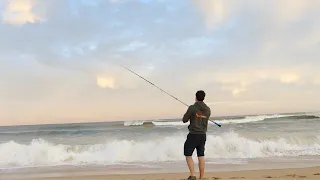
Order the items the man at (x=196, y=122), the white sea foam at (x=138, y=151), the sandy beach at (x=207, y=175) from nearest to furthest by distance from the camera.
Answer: the man at (x=196, y=122) → the sandy beach at (x=207, y=175) → the white sea foam at (x=138, y=151)

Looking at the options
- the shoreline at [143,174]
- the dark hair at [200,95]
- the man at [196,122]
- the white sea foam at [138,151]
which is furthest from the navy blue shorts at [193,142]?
the white sea foam at [138,151]

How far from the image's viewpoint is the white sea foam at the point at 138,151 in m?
11.5

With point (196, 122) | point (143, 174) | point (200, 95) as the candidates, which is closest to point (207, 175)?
point (143, 174)

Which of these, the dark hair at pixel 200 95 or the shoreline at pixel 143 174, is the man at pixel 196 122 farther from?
the shoreline at pixel 143 174

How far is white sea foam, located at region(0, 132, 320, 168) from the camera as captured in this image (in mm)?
11508

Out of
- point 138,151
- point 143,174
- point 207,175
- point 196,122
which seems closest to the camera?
point 196,122

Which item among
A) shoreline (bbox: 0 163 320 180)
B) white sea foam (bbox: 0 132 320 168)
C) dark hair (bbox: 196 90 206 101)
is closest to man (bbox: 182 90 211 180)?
dark hair (bbox: 196 90 206 101)

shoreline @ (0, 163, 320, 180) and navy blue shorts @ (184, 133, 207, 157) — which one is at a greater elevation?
navy blue shorts @ (184, 133, 207, 157)

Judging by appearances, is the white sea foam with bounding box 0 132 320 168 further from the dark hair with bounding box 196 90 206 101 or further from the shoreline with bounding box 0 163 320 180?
the dark hair with bounding box 196 90 206 101

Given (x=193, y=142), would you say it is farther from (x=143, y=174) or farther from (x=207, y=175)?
(x=143, y=174)

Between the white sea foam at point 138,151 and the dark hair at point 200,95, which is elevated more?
the dark hair at point 200,95

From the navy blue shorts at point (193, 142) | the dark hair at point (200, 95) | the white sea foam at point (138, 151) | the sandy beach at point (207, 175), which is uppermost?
the dark hair at point (200, 95)

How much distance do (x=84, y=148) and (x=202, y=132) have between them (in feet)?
28.0

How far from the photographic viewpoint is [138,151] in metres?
12.4
